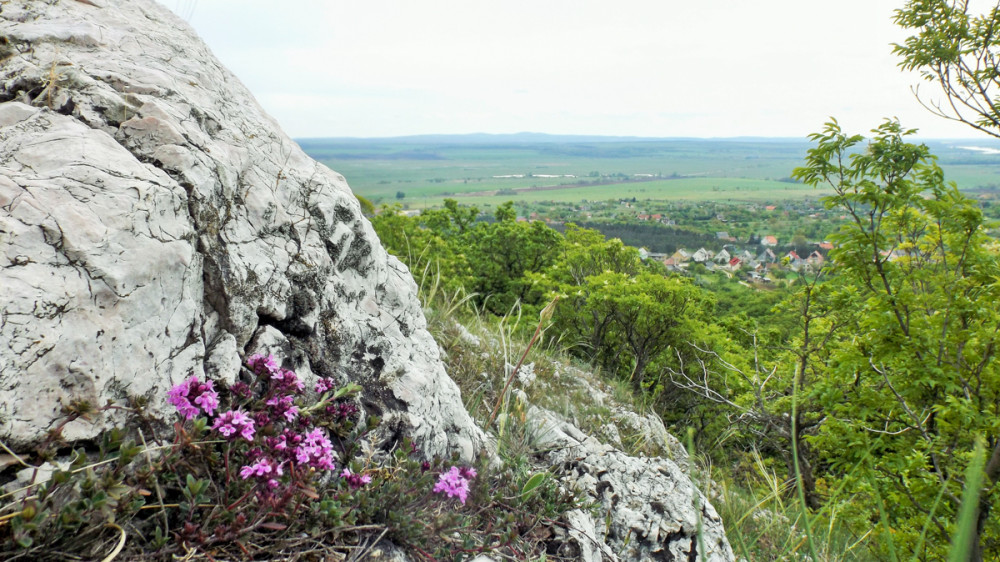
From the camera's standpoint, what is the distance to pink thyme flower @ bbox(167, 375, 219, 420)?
1.92 m

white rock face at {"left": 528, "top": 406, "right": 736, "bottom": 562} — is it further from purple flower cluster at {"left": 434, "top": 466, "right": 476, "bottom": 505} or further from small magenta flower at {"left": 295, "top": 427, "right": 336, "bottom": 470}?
small magenta flower at {"left": 295, "top": 427, "right": 336, "bottom": 470}

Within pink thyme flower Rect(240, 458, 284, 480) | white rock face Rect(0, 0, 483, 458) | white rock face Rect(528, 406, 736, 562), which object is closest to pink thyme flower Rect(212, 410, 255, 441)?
pink thyme flower Rect(240, 458, 284, 480)

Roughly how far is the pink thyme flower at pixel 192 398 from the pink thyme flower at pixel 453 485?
953 mm

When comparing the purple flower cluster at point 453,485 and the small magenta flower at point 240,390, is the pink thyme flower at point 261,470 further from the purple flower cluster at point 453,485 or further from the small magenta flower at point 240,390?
the purple flower cluster at point 453,485

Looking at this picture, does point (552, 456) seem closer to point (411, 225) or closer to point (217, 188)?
point (217, 188)

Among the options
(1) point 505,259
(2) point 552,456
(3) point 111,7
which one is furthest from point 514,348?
(1) point 505,259

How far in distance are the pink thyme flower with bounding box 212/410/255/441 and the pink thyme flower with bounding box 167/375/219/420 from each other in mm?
58

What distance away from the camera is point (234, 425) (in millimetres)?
1999

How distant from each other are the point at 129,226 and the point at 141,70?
1408mm

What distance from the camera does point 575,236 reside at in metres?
27.8

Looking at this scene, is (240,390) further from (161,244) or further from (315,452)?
(161,244)

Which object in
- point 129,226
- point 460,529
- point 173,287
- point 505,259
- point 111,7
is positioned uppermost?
point 111,7

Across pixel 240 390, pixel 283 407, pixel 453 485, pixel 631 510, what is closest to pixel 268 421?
pixel 283 407

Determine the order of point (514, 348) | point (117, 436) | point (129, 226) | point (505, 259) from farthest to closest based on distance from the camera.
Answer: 1. point (505, 259)
2. point (514, 348)
3. point (129, 226)
4. point (117, 436)
